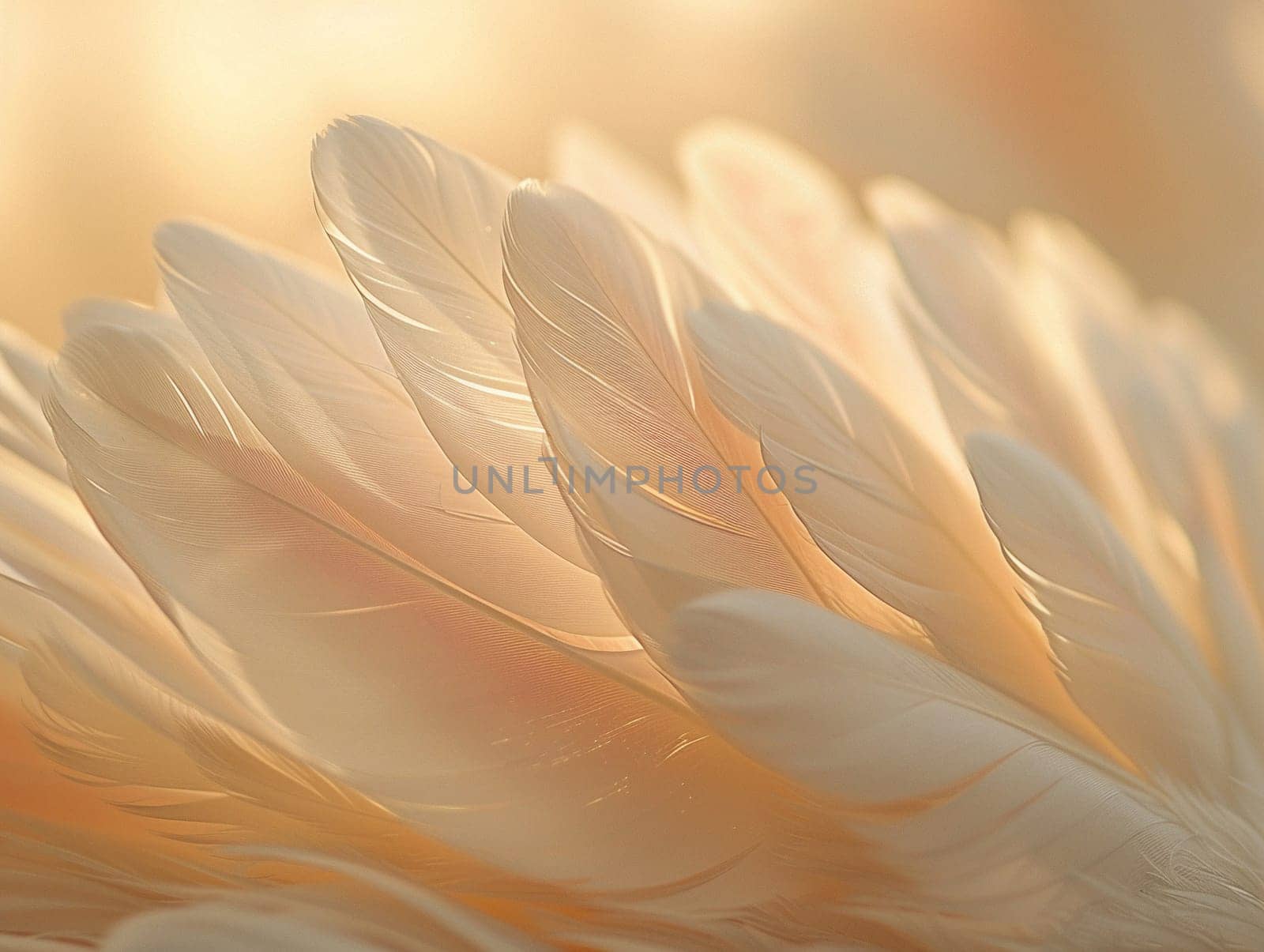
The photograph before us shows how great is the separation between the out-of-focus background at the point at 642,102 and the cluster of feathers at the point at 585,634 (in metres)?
0.10

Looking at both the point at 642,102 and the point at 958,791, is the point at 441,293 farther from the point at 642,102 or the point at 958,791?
the point at 958,791

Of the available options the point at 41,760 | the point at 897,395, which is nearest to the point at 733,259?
the point at 897,395

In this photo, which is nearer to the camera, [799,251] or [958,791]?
[958,791]

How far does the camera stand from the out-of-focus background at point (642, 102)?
59cm

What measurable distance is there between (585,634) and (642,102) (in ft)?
1.03

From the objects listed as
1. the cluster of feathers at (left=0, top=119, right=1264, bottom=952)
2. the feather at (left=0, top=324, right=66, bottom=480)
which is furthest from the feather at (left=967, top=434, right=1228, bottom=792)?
the feather at (left=0, top=324, right=66, bottom=480)

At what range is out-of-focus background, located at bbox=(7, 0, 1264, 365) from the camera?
0.59 metres

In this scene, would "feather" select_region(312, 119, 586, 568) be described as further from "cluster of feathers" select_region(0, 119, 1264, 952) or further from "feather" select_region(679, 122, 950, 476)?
"feather" select_region(679, 122, 950, 476)

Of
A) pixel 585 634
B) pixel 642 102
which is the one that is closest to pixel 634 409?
pixel 585 634

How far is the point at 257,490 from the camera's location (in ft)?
1.70

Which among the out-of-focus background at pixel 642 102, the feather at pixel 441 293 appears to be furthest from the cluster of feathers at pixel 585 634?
the out-of-focus background at pixel 642 102

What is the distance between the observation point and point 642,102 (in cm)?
63

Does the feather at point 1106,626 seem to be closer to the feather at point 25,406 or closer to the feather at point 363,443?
the feather at point 363,443

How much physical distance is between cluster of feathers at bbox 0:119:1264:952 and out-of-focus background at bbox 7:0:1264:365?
0.10 m
